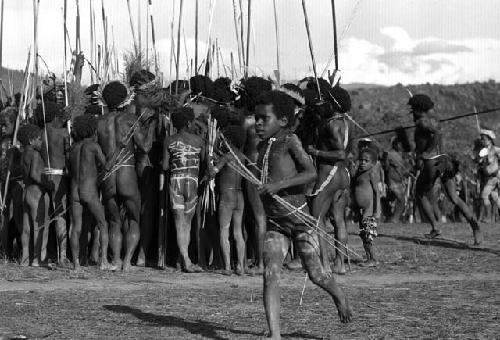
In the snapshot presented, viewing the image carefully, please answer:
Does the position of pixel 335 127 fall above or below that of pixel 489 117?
below

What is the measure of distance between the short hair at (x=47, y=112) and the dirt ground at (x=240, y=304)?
1.85 metres

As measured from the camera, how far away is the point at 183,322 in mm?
8625

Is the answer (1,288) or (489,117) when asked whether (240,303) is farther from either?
(489,117)

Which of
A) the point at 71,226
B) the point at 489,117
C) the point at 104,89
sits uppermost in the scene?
the point at 489,117

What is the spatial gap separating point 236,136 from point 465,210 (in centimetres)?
477

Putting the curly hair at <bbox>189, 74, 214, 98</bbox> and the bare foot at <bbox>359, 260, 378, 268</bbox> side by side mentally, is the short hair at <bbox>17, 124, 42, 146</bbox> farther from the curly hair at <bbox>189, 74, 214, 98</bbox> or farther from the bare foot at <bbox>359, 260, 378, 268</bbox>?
the bare foot at <bbox>359, 260, 378, 268</bbox>

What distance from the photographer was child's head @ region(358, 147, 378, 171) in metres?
13.9

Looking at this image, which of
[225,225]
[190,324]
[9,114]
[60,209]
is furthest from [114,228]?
[190,324]

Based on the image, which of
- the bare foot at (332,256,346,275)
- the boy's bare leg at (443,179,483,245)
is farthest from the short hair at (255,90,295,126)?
the boy's bare leg at (443,179,483,245)

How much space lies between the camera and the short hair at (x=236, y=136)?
1239 centimetres

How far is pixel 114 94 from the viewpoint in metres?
13.0

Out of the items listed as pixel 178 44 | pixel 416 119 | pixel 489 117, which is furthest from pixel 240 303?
pixel 489 117

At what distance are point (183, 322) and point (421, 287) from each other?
3454 millimetres

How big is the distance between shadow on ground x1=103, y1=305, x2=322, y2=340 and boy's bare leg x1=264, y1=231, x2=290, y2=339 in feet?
1.76
